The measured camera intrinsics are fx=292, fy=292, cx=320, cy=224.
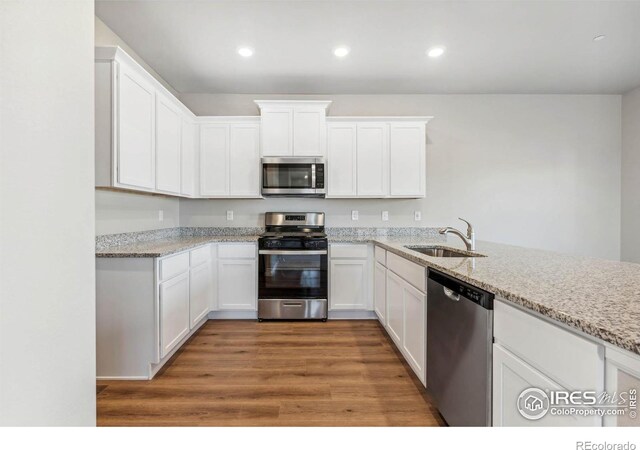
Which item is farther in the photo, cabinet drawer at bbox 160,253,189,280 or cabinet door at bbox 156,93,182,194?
cabinet door at bbox 156,93,182,194

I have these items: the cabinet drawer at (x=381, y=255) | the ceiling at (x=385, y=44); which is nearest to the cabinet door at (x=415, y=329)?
the cabinet drawer at (x=381, y=255)

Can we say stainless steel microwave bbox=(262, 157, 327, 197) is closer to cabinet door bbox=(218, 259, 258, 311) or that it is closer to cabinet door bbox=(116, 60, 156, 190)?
cabinet door bbox=(218, 259, 258, 311)

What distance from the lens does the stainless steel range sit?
3.14 meters

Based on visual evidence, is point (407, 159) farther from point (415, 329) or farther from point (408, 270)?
point (415, 329)

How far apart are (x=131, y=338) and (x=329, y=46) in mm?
2864

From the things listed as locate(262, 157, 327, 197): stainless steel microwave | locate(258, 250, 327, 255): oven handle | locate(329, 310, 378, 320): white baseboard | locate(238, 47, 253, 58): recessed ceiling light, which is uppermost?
locate(238, 47, 253, 58): recessed ceiling light

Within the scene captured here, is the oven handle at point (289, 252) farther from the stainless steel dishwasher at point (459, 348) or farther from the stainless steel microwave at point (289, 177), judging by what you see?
→ the stainless steel dishwasher at point (459, 348)

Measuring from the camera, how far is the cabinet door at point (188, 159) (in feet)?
10.2

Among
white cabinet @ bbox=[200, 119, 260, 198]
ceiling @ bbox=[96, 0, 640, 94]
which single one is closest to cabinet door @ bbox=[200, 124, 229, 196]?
white cabinet @ bbox=[200, 119, 260, 198]

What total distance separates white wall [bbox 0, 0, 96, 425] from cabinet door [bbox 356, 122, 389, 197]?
9.09ft

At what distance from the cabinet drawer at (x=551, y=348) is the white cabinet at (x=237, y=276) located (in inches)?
99.8

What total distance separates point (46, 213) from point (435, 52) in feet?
10.2

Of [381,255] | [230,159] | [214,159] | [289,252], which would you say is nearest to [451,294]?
[381,255]
